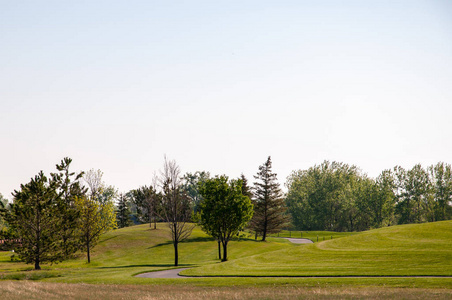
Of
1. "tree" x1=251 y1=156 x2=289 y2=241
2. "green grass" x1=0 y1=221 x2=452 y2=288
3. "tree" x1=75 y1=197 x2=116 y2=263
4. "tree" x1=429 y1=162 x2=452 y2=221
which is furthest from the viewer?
"tree" x1=429 y1=162 x2=452 y2=221

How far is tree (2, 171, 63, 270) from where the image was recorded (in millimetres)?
47938

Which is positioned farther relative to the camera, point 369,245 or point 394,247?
point 369,245

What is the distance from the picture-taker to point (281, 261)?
44312mm

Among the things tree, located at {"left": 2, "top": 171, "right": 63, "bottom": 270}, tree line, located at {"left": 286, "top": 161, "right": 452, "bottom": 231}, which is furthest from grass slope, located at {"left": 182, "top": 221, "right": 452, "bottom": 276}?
tree line, located at {"left": 286, "top": 161, "right": 452, "bottom": 231}

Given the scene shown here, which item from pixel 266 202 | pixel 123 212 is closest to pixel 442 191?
pixel 266 202

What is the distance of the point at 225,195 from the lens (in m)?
51.5

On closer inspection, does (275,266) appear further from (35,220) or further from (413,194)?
(413,194)

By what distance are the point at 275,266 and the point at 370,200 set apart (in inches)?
3095

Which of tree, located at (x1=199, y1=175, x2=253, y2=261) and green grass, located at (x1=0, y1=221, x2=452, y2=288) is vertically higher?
tree, located at (x1=199, y1=175, x2=253, y2=261)

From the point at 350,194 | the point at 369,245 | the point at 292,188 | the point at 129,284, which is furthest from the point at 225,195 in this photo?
the point at 292,188

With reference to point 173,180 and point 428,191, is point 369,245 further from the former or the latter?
point 428,191

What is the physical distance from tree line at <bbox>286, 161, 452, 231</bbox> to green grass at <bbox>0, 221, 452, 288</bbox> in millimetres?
54657

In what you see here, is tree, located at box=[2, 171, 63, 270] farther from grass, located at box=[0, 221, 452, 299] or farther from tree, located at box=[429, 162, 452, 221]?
tree, located at box=[429, 162, 452, 221]

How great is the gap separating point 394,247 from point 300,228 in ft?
289
